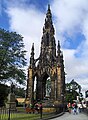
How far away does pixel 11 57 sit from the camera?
1805 inches

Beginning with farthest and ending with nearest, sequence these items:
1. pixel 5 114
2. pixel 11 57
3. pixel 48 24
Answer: pixel 48 24 → pixel 11 57 → pixel 5 114

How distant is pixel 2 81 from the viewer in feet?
146

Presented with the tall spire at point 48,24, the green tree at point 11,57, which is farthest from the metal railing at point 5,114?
the tall spire at point 48,24

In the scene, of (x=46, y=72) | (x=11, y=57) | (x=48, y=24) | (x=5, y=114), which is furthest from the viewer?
(x=48, y=24)

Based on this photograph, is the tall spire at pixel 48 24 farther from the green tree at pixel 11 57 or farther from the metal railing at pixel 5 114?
the metal railing at pixel 5 114

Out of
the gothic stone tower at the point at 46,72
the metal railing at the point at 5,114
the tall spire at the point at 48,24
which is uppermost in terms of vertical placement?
the tall spire at the point at 48,24

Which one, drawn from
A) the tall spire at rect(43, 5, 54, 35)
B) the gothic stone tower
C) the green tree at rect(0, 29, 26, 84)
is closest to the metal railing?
the green tree at rect(0, 29, 26, 84)

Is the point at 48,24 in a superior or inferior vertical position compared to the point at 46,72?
superior

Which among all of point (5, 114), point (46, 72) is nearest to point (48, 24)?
point (46, 72)

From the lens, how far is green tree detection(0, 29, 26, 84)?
44.1m

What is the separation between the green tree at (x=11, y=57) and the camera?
44.1 m

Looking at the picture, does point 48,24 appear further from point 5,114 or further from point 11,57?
point 5,114

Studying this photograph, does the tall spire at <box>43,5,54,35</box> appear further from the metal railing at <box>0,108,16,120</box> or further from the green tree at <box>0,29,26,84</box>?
the metal railing at <box>0,108,16,120</box>

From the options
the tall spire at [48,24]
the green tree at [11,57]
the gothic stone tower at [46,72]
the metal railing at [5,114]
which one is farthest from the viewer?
the tall spire at [48,24]
